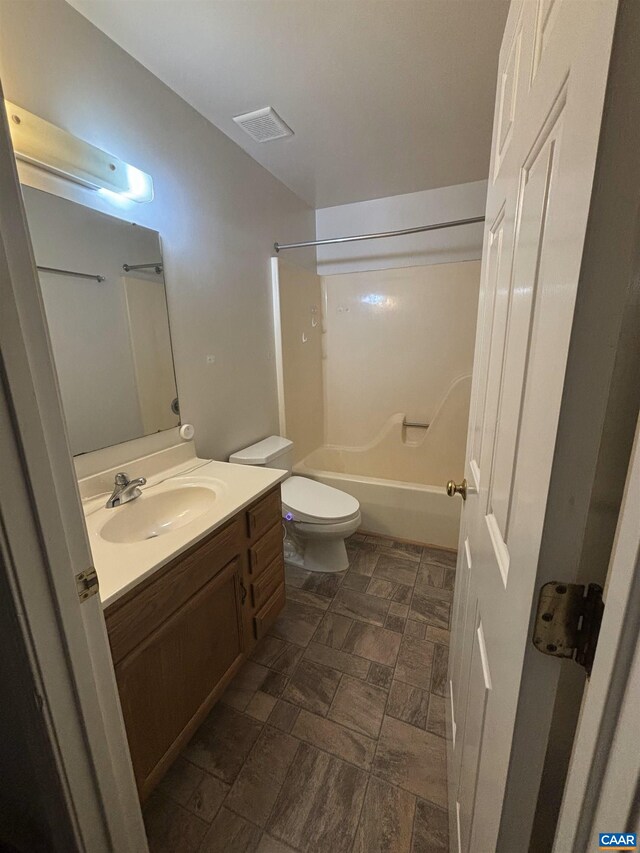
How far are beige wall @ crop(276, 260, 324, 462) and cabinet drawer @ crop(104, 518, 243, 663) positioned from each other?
1361 millimetres

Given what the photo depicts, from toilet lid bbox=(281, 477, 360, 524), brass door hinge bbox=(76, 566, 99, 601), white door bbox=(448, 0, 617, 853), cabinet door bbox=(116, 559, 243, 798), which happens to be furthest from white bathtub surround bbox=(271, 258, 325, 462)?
brass door hinge bbox=(76, 566, 99, 601)

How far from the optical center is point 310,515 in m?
1.96

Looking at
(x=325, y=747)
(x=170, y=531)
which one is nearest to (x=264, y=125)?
(x=170, y=531)

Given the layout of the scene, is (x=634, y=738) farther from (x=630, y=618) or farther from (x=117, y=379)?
(x=117, y=379)

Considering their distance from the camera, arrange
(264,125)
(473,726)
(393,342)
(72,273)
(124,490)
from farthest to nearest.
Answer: (393,342)
(264,125)
(124,490)
(72,273)
(473,726)

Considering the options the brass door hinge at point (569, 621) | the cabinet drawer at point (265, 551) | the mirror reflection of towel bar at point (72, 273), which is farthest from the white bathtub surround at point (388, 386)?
the brass door hinge at point (569, 621)

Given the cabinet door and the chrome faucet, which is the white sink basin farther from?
the cabinet door

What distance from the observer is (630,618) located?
0.30 m

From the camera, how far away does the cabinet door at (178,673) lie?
0.96m

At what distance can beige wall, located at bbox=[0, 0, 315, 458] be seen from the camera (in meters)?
1.09

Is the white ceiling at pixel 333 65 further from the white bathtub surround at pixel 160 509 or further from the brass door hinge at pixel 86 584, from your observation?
the brass door hinge at pixel 86 584

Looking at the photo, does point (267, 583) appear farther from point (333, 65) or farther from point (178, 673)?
point (333, 65)

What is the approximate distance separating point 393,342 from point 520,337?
7.83 feet

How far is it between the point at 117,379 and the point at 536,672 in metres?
1.51
